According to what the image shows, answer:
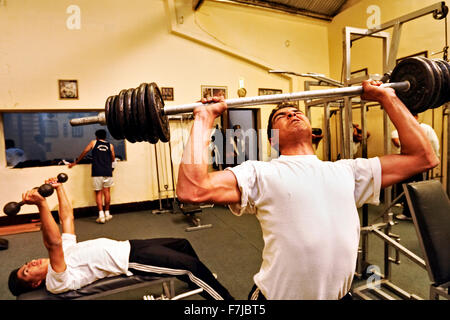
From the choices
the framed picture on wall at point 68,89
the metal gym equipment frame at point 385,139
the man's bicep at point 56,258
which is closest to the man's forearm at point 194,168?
the man's bicep at point 56,258

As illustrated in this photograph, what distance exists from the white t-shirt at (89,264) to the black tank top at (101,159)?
2.34m

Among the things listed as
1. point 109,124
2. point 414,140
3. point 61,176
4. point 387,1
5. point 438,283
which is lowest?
point 438,283

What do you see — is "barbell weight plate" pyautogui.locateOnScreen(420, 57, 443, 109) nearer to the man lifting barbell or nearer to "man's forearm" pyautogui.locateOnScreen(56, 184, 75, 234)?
the man lifting barbell

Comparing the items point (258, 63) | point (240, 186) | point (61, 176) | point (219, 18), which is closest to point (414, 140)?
point (240, 186)

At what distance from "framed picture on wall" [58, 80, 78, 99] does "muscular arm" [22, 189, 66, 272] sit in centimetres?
304

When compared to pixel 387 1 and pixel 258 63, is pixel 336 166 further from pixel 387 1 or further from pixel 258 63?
pixel 387 1

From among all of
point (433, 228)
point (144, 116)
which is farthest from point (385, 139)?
point (144, 116)

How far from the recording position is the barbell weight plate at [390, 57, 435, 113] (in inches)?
40.6

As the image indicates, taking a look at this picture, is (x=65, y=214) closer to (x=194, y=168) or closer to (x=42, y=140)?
(x=194, y=168)

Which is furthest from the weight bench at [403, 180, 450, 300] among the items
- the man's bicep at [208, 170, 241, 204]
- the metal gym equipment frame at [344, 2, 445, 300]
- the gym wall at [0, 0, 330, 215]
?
the gym wall at [0, 0, 330, 215]

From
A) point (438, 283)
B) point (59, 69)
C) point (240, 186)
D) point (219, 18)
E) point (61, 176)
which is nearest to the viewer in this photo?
point (240, 186)

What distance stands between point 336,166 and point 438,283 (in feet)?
3.01

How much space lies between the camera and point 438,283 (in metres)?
1.27

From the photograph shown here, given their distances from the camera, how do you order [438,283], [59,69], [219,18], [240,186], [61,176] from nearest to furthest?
1. [240,186]
2. [438,283]
3. [61,176]
4. [59,69]
5. [219,18]
